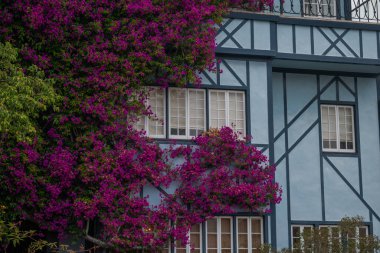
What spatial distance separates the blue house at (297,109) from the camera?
680 inches

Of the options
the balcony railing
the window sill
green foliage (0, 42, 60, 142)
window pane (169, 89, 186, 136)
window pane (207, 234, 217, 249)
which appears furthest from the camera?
the balcony railing

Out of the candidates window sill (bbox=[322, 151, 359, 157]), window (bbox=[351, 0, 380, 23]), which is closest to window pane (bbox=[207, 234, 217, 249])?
window sill (bbox=[322, 151, 359, 157])

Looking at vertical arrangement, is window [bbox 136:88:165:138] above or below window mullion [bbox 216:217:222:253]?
above

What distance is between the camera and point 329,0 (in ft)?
66.1

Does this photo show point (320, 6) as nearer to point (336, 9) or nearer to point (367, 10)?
point (336, 9)

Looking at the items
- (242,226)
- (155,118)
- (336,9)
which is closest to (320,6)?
(336,9)

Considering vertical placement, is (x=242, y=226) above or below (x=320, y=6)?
below

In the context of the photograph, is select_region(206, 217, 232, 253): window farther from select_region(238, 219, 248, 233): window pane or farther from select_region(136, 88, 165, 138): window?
select_region(136, 88, 165, 138): window

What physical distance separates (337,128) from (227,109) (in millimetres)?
3361

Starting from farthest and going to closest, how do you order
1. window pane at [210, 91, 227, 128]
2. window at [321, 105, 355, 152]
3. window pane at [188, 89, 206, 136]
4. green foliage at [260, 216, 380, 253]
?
window at [321, 105, 355, 152] → window pane at [210, 91, 227, 128] → window pane at [188, 89, 206, 136] → green foliage at [260, 216, 380, 253]

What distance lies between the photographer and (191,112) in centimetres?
1744

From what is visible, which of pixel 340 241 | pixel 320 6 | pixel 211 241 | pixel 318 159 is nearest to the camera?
pixel 340 241

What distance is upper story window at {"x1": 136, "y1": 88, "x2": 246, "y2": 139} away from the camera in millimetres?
17156

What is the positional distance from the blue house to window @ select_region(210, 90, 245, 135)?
0.07 feet
